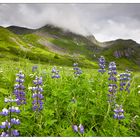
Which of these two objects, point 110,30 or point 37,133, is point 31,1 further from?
point 37,133

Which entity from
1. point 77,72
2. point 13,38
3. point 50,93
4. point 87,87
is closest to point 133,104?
point 87,87

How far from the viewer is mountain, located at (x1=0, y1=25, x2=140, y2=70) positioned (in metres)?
2.84

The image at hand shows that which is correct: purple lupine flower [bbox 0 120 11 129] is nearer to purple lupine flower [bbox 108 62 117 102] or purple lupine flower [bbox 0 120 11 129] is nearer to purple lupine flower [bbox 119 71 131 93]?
purple lupine flower [bbox 108 62 117 102]

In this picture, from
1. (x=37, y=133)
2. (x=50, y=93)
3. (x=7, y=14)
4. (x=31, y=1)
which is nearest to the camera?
(x=37, y=133)

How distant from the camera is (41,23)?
291 centimetres

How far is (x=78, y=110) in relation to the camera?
6.68 feet

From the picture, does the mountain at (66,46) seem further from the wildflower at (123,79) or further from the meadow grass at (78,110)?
the wildflower at (123,79)

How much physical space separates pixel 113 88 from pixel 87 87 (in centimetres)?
20

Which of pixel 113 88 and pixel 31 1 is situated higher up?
pixel 31 1

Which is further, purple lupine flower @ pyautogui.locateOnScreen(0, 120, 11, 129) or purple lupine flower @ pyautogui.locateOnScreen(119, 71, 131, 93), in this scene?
purple lupine flower @ pyautogui.locateOnScreen(119, 71, 131, 93)

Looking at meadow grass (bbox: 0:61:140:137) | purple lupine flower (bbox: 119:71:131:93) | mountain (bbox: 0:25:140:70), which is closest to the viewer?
meadow grass (bbox: 0:61:140:137)

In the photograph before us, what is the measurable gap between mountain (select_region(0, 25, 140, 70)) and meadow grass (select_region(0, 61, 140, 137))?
0.70ft

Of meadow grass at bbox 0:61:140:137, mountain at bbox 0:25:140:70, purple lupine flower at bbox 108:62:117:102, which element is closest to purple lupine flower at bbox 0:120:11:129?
meadow grass at bbox 0:61:140:137

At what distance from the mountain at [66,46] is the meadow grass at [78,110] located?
21 centimetres
